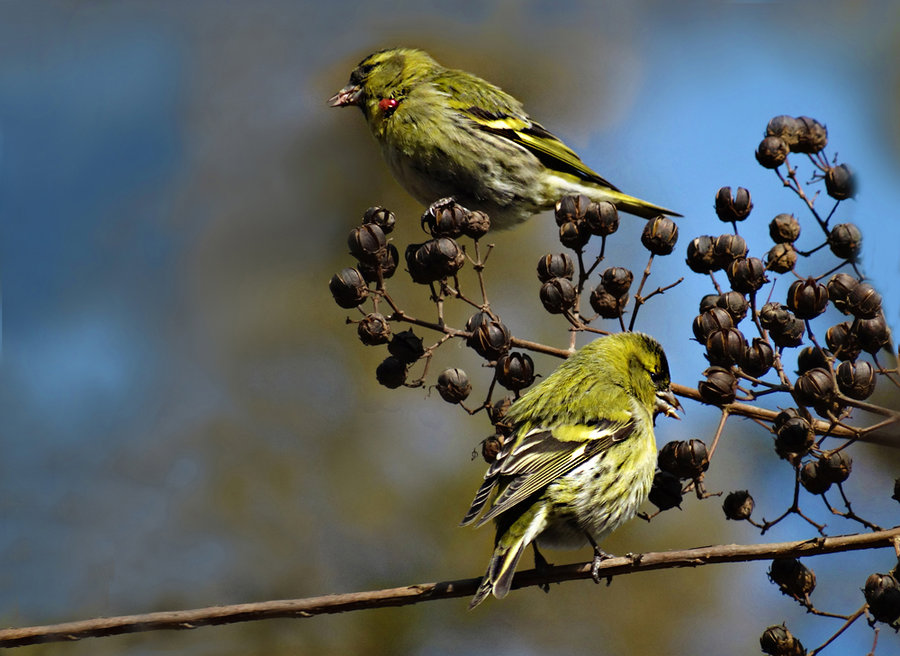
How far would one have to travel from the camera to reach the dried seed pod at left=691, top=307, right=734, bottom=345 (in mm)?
3105

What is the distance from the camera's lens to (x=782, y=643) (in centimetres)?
288

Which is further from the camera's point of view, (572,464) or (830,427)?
(572,464)

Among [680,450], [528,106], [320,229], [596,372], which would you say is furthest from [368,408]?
[680,450]

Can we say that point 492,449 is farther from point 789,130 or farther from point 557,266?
point 789,130

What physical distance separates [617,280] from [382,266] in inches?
33.8

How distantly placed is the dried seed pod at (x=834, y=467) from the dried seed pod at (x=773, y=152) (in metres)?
1.22

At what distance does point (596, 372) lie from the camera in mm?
4238

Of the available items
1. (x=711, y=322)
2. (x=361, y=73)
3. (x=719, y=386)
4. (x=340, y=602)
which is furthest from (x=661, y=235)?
(x=361, y=73)

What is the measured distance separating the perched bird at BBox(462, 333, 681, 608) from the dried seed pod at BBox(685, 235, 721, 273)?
22.9 inches

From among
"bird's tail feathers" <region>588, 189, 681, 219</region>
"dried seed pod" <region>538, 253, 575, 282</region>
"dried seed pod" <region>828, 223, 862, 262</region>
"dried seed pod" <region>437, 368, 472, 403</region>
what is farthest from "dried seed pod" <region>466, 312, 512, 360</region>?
"bird's tail feathers" <region>588, 189, 681, 219</region>

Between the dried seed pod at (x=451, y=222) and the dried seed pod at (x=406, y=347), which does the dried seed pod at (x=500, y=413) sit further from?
the dried seed pod at (x=451, y=222)

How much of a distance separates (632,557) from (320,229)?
15.6 ft

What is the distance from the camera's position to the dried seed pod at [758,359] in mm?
3043

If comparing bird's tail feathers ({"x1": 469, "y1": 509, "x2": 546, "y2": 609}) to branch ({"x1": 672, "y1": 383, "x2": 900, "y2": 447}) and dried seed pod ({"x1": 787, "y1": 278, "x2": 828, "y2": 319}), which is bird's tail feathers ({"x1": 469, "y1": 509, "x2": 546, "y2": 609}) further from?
dried seed pod ({"x1": 787, "y1": 278, "x2": 828, "y2": 319})
